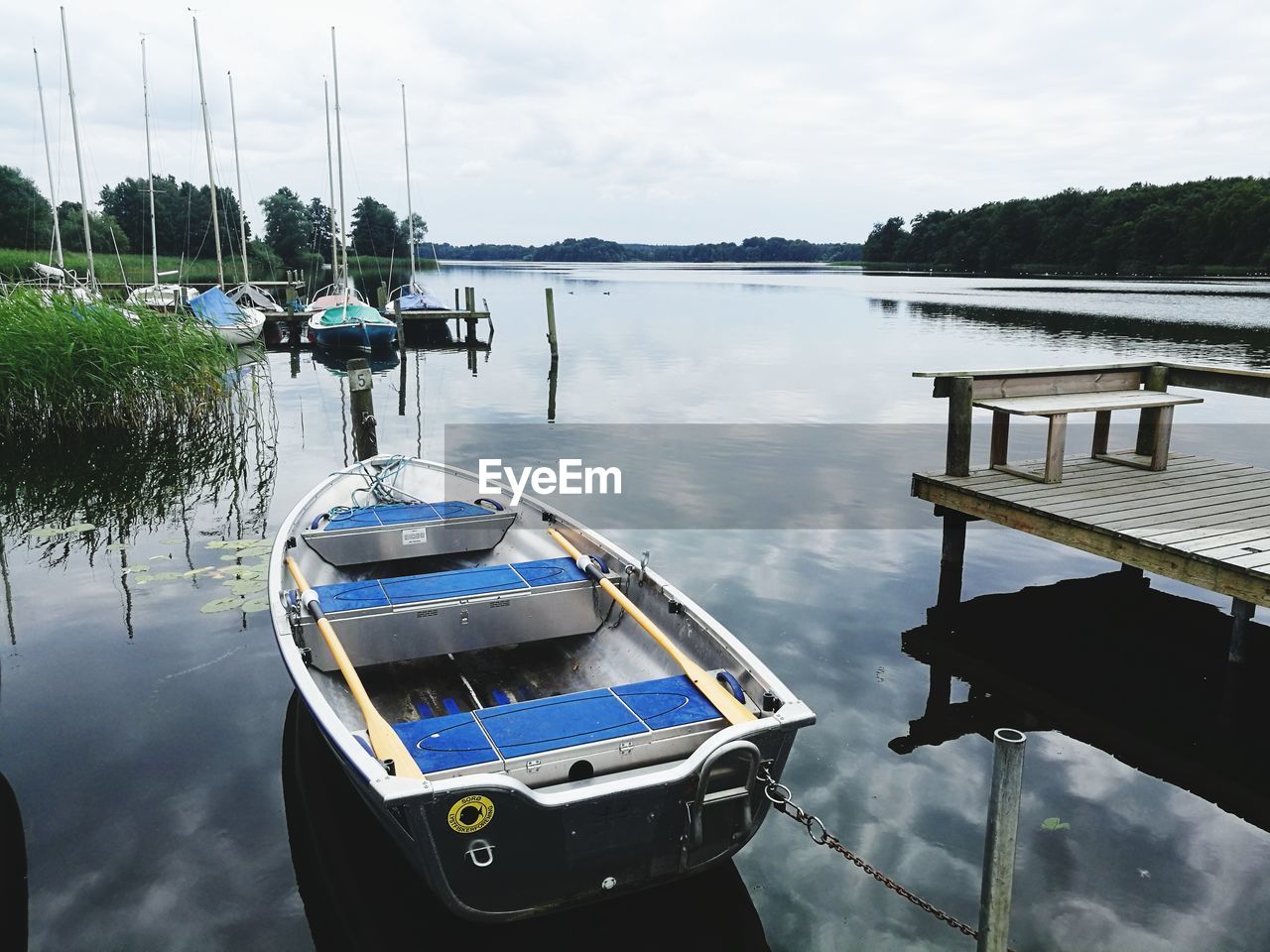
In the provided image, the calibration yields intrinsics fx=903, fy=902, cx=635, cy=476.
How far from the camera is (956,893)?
468 centimetres

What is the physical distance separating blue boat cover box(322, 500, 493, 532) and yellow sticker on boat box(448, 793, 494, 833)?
4.18m

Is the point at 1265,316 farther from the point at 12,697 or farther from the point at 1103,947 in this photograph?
the point at 12,697

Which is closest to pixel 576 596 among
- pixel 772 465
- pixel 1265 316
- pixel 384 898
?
pixel 384 898

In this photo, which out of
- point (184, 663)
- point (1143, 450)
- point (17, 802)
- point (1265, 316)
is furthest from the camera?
point (1265, 316)

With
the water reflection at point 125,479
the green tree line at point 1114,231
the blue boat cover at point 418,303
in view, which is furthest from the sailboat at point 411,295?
the green tree line at point 1114,231

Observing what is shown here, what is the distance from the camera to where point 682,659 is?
5051 millimetres

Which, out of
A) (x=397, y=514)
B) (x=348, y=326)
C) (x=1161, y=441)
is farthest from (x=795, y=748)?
(x=348, y=326)

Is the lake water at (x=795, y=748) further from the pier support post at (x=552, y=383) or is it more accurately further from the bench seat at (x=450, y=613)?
the pier support post at (x=552, y=383)

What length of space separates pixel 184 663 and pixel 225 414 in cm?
838

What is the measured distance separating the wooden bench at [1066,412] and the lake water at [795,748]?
1193 millimetres

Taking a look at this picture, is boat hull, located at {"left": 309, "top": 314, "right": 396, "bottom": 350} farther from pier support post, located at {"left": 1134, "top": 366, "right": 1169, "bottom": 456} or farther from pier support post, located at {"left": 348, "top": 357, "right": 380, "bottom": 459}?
pier support post, located at {"left": 1134, "top": 366, "right": 1169, "bottom": 456}

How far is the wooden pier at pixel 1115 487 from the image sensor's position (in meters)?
6.64

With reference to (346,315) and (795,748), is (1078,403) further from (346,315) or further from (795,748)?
(346,315)

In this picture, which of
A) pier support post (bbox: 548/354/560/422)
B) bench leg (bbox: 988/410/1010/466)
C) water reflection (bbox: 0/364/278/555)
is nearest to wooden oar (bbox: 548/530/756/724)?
bench leg (bbox: 988/410/1010/466)
